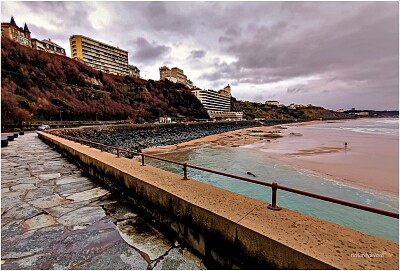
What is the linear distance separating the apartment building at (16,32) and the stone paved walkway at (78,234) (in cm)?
8577

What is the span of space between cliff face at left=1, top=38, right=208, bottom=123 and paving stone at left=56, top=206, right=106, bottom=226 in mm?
35672

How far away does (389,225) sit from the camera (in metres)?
6.59

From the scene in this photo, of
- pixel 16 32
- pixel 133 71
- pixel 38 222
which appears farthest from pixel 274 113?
pixel 38 222

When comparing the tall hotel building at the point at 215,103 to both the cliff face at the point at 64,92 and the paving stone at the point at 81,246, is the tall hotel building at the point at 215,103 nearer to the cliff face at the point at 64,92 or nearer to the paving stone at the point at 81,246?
the cliff face at the point at 64,92

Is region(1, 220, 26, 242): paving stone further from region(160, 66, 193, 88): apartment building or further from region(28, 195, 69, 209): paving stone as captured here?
region(160, 66, 193, 88): apartment building

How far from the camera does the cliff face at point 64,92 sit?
38.2 meters

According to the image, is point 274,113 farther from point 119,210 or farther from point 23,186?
point 119,210

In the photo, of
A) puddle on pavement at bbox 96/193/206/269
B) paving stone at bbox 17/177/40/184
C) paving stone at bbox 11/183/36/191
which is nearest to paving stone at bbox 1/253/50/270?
puddle on pavement at bbox 96/193/206/269

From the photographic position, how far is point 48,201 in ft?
12.9

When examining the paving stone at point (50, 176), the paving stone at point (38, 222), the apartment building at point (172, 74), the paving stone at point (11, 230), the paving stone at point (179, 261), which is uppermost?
the apartment building at point (172, 74)

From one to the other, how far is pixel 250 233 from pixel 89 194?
12.2ft

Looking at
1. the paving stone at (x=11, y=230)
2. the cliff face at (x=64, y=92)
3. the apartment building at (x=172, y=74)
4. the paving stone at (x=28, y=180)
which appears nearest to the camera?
the paving stone at (x=11, y=230)

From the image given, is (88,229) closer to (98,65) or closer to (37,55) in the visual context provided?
(37,55)

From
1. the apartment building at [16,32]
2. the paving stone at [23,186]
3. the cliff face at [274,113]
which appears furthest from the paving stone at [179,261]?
the cliff face at [274,113]
